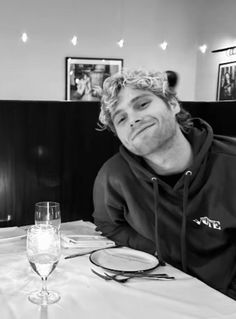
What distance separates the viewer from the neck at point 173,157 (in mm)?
1355

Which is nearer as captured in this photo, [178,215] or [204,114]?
[178,215]

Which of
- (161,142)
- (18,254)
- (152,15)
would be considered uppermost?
(152,15)

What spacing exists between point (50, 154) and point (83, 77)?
3570mm

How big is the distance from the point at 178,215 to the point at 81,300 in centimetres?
53

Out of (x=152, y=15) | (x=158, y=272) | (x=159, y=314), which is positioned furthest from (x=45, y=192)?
(x=152, y=15)

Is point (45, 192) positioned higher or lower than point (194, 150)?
lower

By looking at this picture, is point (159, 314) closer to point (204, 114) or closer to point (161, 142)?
point (161, 142)

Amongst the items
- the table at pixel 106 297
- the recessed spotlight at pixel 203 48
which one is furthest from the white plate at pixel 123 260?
the recessed spotlight at pixel 203 48

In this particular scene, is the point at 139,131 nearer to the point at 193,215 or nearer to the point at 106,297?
the point at 193,215

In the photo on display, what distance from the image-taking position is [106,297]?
883 millimetres

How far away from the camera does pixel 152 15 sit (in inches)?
222

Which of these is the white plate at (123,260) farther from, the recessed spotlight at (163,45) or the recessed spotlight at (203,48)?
the recessed spotlight at (203,48)

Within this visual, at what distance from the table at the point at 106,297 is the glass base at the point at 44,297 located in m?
0.01

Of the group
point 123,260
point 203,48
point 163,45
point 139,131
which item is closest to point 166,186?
point 139,131
